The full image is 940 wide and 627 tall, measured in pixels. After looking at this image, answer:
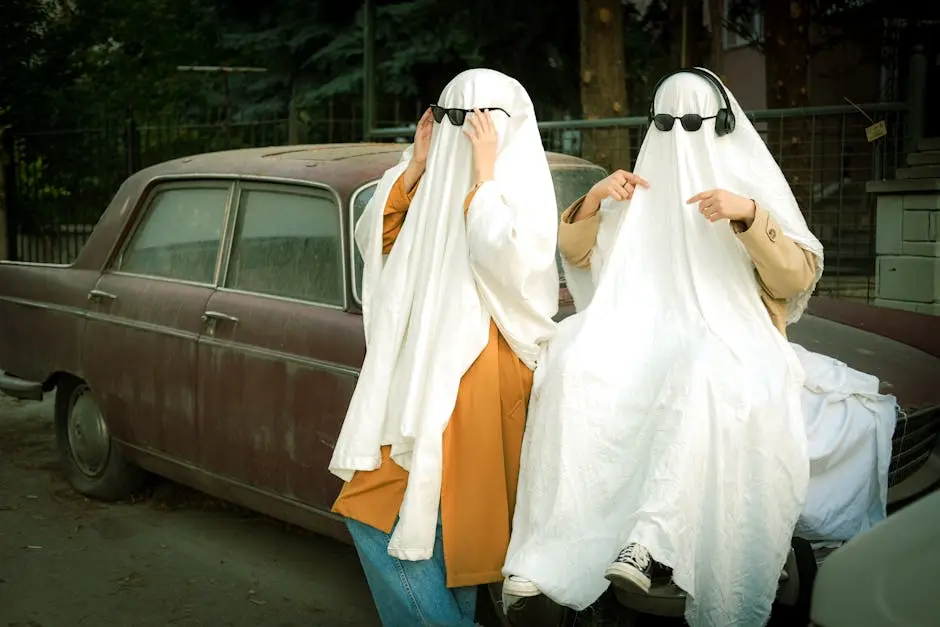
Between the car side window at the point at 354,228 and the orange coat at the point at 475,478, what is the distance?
1.25 m

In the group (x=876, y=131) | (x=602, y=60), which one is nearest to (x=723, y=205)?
(x=876, y=131)

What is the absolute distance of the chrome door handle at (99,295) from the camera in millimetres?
6028

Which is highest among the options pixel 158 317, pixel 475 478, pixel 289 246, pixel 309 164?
pixel 309 164

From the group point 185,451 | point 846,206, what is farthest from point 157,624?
point 846,206

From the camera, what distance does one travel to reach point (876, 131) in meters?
7.32

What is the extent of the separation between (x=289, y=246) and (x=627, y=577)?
258 centimetres

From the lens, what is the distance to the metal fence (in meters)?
7.51

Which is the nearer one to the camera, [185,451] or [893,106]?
[185,451]

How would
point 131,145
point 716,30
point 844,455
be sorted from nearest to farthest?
point 844,455 → point 131,145 → point 716,30

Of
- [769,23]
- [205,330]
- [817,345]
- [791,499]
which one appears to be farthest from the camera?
[769,23]

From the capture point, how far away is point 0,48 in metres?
13.9

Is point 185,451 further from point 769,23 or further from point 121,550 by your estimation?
point 769,23

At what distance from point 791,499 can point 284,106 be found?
10.9 metres

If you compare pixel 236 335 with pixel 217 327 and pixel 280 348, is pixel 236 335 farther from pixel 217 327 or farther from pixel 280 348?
pixel 280 348
